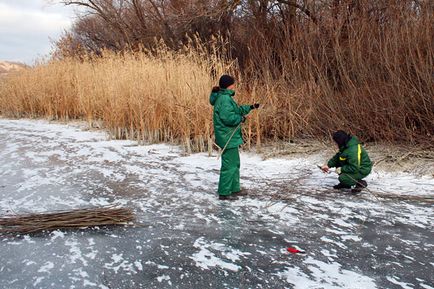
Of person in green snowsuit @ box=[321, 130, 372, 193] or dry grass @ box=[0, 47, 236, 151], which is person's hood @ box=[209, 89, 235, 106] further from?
dry grass @ box=[0, 47, 236, 151]

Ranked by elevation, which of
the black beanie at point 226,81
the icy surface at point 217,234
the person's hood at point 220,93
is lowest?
the icy surface at point 217,234

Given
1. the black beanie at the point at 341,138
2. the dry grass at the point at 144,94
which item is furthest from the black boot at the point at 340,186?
the dry grass at the point at 144,94

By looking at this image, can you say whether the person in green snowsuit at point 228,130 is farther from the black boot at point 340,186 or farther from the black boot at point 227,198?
the black boot at point 340,186

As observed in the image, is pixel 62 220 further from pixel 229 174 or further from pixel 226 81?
pixel 226 81

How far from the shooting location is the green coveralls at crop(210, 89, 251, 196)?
3.93 meters

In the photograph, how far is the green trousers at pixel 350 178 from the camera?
407 cm

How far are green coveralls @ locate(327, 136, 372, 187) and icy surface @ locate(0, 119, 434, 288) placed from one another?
0.61 ft

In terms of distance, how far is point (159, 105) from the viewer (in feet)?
24.4

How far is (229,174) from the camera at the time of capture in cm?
399

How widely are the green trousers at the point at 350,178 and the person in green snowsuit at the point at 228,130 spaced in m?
1.13

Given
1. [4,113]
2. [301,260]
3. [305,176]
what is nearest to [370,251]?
[301,260]

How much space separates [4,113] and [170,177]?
1237 cm

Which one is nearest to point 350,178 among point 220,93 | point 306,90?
point 220,93

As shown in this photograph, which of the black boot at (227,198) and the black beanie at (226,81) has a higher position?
the black beanie at (226,81)
